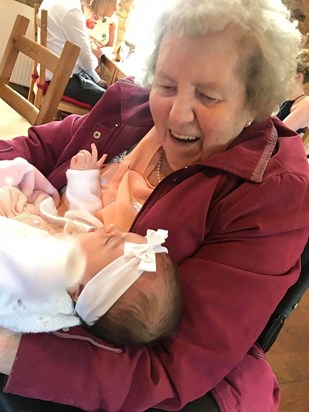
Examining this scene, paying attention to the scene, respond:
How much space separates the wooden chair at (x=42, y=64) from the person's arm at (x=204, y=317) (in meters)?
1.07

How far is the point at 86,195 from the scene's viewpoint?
4.17 feet

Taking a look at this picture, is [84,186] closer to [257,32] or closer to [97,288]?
[97,288]

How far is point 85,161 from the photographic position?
52.1 inches

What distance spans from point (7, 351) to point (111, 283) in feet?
0.76

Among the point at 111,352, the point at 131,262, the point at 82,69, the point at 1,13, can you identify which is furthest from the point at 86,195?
the point at 1,13

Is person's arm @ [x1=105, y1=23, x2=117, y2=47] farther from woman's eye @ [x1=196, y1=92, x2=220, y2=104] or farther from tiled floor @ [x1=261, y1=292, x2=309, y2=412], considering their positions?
woman's eye @ [x1=196, y1=92, x2=220, y2=104]

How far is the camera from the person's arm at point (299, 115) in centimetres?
357

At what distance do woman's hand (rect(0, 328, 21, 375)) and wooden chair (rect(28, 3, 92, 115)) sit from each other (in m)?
2.23

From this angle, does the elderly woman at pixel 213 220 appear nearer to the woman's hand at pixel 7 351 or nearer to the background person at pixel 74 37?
the woman's hand at pixel 7 351

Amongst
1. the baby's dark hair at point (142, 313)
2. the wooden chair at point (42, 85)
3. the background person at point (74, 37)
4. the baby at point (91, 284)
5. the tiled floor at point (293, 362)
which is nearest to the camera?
the baby at point (91, 284)

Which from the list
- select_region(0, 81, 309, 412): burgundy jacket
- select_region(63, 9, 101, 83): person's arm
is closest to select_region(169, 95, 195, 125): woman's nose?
select_region(0, 81, 309, 412): burgundy jacket

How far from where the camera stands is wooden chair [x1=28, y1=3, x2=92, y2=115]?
3116 mm

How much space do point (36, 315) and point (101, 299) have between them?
0.43 ft

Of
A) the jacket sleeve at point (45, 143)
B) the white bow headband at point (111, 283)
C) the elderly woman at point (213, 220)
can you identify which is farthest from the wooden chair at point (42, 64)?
the white bow headband at point (111, 283)
